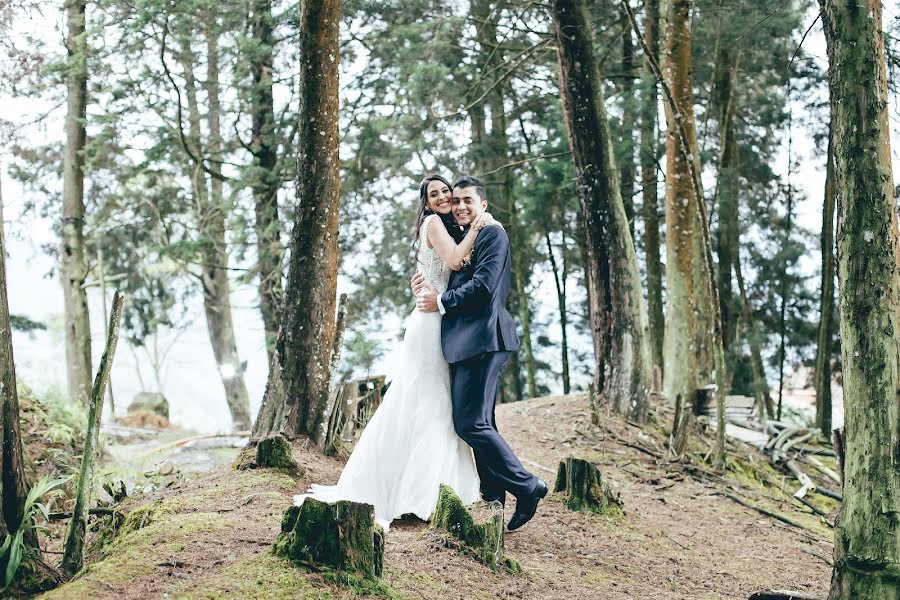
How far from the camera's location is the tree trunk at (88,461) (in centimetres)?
412

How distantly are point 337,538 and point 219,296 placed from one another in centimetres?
1521

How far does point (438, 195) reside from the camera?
18.9ft

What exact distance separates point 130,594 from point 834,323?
19266 millimetres

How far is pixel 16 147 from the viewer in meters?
15.2

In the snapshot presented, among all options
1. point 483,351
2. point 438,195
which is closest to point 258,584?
point 483,351

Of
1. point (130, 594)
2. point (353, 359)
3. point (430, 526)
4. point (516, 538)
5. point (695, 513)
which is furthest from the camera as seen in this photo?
point (353, 359)

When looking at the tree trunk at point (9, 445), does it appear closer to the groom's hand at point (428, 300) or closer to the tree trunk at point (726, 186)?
the groom's hand at point (428, 300)

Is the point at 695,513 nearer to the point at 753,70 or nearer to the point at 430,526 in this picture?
the point at 430,526

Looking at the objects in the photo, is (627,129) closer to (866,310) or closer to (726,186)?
(726,186)

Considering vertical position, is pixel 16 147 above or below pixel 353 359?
above

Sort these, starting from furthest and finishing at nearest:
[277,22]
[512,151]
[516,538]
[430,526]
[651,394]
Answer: [512,151] → [277,22] → [651,394] → [516,538] → [430,526]

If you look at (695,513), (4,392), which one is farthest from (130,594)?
(695,513)

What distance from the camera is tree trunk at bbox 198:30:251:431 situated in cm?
1727

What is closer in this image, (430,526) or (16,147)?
(430,526)
